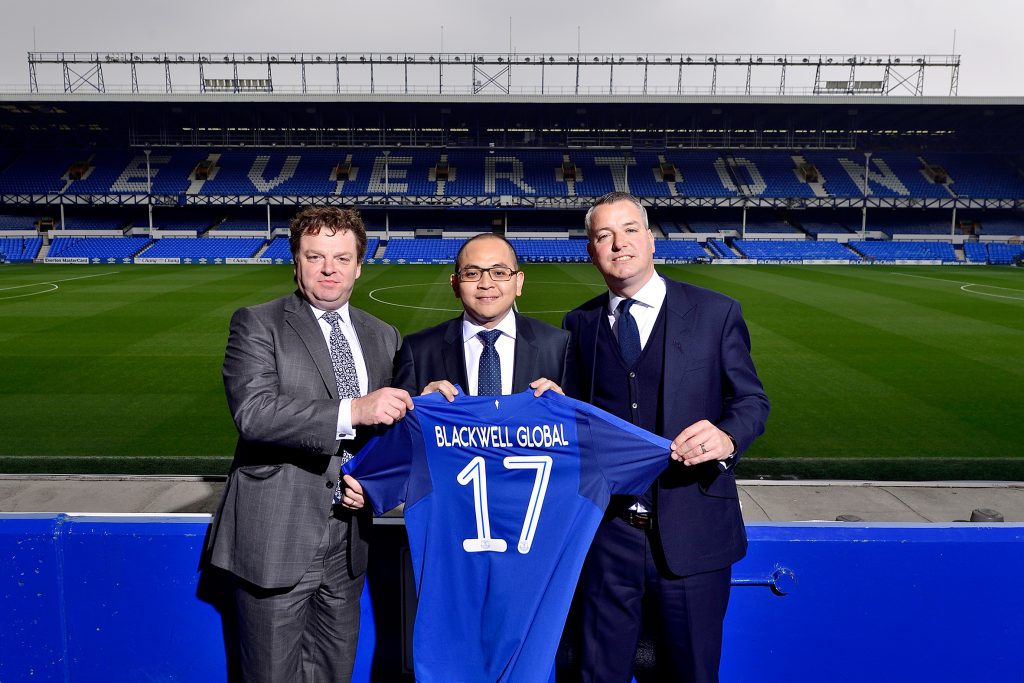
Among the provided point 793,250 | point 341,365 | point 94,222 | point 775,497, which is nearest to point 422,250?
point 94,222

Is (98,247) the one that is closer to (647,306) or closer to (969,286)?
(969,286)

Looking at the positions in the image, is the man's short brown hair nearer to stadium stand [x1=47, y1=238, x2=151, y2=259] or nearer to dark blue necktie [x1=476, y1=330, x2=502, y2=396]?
dark blue necktie [x1=476, y1=330, x2=502, y2=396]

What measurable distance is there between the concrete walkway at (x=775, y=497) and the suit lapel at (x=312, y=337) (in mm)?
4247

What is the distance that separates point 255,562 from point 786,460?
694cm

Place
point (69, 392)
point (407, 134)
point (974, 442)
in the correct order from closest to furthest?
1. point (974, 442)
2. point (69, 392)
3. point (407, 134)

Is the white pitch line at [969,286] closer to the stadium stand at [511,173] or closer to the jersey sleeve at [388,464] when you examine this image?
the stadium stand at [511,173]

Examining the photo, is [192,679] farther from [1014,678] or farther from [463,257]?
[1014,678]

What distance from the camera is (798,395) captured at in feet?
36.7

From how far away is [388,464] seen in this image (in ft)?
9.35

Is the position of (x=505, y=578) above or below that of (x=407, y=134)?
below

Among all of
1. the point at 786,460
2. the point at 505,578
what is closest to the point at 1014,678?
the point at 505,578

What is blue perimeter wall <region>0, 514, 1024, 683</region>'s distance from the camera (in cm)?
298

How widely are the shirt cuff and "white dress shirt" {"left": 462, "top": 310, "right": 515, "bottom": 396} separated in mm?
607

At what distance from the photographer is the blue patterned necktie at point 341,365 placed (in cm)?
295
